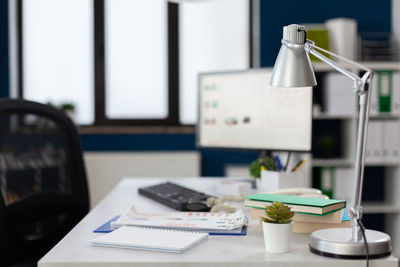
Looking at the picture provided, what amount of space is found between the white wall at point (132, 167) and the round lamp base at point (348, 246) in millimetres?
2742

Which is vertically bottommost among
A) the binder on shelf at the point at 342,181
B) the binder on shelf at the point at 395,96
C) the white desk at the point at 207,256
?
the binder on shelf at the point at 342,181

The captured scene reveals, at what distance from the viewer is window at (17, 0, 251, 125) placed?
3971 millimetres

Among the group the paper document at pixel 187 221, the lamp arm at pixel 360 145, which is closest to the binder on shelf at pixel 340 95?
the paper document at pixel 187 221

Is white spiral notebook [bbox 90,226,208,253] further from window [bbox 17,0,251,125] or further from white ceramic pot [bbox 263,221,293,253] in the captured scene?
window [bbox 17,0,251,125]

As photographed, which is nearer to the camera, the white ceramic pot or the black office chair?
the white ceramic pot

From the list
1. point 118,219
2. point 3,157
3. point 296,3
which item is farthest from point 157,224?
point 296,3

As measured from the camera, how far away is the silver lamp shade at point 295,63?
3.63 ft

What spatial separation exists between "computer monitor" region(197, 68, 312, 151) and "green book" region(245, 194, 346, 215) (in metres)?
0.61

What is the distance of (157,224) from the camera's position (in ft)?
3.98

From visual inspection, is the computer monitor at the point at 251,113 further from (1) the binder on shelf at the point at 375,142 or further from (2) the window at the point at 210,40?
(2) the window at the point at 210,40

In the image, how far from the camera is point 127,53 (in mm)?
4000

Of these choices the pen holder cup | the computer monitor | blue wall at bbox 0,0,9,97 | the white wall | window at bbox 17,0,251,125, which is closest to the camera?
the pen holder cup

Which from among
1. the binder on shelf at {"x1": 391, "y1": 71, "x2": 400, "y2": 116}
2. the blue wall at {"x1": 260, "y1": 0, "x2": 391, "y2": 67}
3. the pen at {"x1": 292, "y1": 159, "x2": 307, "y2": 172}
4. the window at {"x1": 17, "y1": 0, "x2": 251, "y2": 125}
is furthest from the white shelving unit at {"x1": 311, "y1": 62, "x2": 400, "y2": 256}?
the pen at {"x1": 292, "y1": 159, "x2": 307, "y2": 172}

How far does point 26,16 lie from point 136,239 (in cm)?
339
